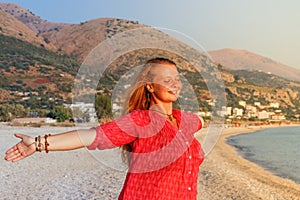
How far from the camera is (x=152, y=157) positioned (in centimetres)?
233

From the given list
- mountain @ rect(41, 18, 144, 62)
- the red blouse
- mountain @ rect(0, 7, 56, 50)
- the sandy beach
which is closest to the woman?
the red blouse

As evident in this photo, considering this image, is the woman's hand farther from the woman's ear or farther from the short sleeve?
the woman's ear

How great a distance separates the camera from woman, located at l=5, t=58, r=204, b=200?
7.44 feet

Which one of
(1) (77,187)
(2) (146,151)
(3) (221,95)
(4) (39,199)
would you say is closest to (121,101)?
(2) (146,151)

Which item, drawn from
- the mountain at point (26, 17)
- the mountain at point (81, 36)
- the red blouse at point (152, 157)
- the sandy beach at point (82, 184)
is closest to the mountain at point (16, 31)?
the mountain at point (81, 36)

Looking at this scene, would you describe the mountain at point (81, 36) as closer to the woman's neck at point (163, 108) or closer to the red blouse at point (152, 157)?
the woman's neck at point (163, 108)

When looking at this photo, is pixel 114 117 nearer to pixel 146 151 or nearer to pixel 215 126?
pixel 146 151

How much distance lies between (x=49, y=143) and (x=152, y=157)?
18.8 inches

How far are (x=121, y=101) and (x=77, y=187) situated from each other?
27.1 feet

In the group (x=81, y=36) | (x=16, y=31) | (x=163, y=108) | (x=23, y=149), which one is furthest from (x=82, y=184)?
(x=81, y=36)

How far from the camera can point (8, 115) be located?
168ft

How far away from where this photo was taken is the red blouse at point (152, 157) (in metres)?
2.29

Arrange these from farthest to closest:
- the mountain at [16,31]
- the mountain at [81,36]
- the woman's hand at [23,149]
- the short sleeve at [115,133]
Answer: the mountain at [81,36] < the mountain at [16,31] < the short sleeve at [115,133] < the woman's hand at [23,149]

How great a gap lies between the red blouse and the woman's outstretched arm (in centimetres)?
8
